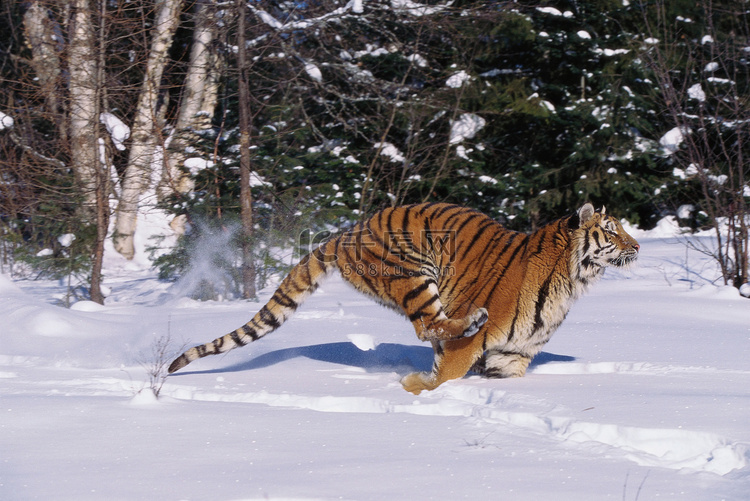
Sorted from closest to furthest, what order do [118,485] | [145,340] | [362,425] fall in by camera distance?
1. [118,485]
2. [362,425]
3. [145,340]

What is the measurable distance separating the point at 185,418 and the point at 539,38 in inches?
453

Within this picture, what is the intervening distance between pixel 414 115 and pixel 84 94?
598cm

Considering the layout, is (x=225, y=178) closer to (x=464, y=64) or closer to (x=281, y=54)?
(x=281, y=54)

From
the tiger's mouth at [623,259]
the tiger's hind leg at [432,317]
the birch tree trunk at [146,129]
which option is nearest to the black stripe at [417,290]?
the tiger's hind leg at [432,317]

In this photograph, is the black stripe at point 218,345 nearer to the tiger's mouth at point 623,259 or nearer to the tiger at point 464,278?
the tiger at point 464,278

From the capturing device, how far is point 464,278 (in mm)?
5035

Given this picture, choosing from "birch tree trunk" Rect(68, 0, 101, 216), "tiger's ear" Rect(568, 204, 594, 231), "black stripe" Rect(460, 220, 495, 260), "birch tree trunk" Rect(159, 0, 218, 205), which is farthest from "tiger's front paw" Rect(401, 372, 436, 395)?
"birch tree trunk" Rect(159, 0, 218, 205)

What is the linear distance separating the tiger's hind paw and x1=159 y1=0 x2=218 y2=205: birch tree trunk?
5.53 m

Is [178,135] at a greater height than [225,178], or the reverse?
[178,135]

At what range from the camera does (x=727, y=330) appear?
6492mm

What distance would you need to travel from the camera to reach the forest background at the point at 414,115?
1034 cm

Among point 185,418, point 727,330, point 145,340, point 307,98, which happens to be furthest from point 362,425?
point 307,98

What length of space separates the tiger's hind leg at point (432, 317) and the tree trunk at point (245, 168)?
14.1 ft

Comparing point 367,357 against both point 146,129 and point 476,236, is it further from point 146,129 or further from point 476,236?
point 146,129
